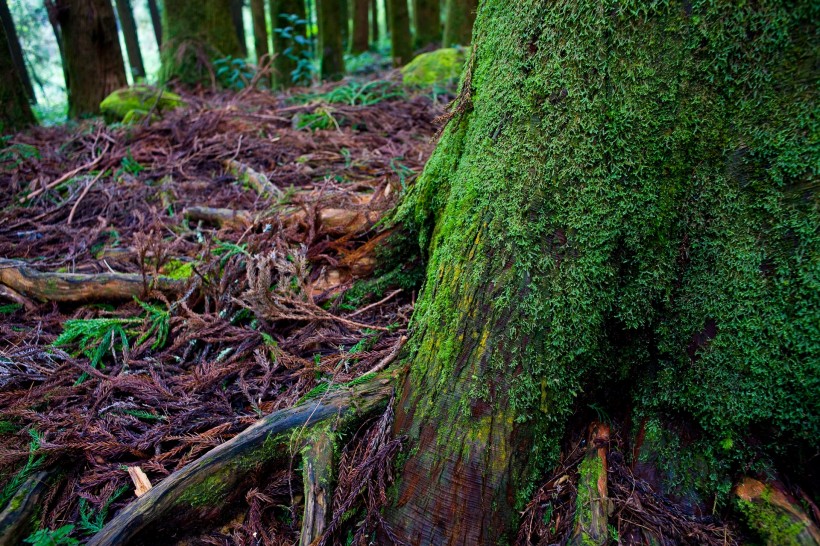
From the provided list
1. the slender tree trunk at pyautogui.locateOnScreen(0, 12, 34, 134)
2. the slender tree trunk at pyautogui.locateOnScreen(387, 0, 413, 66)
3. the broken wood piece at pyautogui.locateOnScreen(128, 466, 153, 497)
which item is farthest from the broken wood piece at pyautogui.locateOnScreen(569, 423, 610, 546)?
the slender tree trunk at pyautogui.locateOnScreen(387, 0, 413, 66)

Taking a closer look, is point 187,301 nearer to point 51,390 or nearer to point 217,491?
point 51,390

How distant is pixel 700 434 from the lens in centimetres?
189

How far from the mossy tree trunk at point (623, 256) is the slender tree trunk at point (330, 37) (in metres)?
9.77

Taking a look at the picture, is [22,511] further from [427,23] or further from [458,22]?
[427,23]

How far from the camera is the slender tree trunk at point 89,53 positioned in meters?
8.45

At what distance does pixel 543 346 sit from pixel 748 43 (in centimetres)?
131

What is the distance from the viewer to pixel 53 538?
1998 mm

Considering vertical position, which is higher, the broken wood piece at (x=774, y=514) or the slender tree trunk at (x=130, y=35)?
the slender tree trunk at (x=130, y=35)

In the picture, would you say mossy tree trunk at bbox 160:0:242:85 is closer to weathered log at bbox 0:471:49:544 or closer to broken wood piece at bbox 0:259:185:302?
broken wood piece at bbox 0:259:185:302

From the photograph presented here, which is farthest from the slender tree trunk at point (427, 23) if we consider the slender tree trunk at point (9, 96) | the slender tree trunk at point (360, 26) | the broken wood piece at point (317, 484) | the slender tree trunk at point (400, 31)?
the broken wood piece at point (317, 484)

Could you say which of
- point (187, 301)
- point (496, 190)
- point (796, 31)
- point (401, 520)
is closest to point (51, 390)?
point (187, 301)

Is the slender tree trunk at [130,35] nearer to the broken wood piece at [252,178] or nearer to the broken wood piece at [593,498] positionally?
the broken wood piece at [252,178]

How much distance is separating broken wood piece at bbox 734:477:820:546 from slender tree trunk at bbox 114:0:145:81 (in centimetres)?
1690

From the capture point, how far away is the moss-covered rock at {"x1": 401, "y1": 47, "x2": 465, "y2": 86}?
736 centimetres
